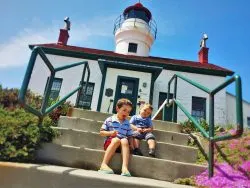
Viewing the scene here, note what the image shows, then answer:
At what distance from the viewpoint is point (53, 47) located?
1627 cm

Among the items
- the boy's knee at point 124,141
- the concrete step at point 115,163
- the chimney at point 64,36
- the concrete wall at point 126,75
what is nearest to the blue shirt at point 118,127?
the boy's knee at point 124,141

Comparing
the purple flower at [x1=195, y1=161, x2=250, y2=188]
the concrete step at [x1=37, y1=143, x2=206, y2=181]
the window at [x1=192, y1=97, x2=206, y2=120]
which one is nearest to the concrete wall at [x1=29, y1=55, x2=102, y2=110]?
the window at [x1=192, y1=97, x2=206, y2=120]

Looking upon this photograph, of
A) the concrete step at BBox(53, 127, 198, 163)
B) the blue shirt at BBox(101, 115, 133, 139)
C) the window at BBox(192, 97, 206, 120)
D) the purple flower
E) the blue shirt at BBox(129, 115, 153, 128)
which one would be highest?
the window at BBox(192, 97, 206, 120)

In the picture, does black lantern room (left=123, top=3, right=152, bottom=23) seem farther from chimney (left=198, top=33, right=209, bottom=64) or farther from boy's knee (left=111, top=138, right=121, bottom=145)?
boy's knee (left=111, top=138, right=121, bottom=145)

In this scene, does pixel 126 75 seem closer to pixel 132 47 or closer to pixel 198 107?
pixel 198 107

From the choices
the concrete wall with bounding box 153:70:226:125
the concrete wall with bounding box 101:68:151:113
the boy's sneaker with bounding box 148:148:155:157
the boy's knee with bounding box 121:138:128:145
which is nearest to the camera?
the boy's knee with bounding box 121:138:128:145

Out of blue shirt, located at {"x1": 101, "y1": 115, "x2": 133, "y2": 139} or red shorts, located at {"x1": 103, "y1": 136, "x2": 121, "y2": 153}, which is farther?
blue shirt, located at {"x1": 101, "y1": 115, "x2": 133, "y2": 139}

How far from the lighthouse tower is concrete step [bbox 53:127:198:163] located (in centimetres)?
1463

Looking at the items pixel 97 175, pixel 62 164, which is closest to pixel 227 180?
pixel 97 175

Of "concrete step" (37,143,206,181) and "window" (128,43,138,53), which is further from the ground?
"window" (128,43,138,53)

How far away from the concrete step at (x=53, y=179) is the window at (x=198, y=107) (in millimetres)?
13312

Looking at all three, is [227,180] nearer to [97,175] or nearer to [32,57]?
[97,175]

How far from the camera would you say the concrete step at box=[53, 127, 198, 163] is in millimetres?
3615

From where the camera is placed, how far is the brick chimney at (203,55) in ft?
58.9
